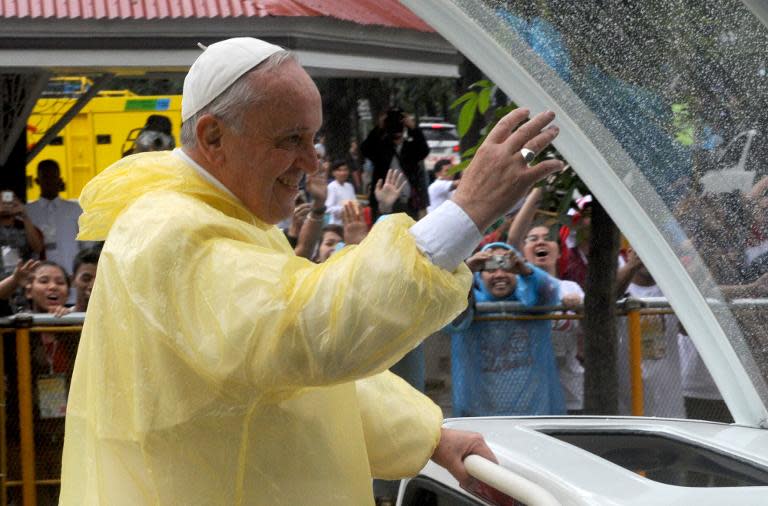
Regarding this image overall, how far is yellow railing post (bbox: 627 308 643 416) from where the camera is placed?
A: 602 centimetres

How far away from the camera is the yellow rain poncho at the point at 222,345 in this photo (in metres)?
1.71

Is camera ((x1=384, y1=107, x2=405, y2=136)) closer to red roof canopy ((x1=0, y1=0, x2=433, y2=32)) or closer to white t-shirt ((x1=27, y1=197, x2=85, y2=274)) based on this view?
red roof canopy ((x1=0, y1=0, x2=433, y2=32))

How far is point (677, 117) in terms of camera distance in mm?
2477

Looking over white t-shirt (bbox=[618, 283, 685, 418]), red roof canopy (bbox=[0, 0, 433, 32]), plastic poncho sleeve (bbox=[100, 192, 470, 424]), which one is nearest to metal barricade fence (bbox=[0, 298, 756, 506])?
white t-shirt (bbox=[618, 283, 685, 418])

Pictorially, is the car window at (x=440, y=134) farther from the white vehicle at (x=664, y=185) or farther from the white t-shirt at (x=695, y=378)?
the white vehicle at (x=664, y=185)

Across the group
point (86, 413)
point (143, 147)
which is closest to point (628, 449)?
point (86, 413)

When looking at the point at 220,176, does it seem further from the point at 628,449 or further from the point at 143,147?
the point at 143,147

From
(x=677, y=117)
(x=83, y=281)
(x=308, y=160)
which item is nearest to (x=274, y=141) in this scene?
(x=308, y=160)

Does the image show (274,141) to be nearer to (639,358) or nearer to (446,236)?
(446,236)

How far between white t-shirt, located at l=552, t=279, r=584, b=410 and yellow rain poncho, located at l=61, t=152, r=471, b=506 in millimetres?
3925

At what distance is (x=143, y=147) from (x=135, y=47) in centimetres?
163

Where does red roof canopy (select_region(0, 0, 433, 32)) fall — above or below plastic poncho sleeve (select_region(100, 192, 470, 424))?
above

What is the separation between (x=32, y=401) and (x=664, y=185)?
403cm

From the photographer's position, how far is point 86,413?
211cm
